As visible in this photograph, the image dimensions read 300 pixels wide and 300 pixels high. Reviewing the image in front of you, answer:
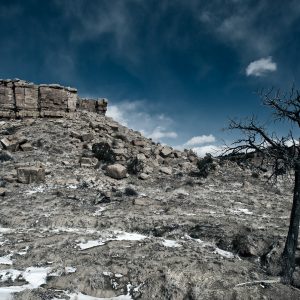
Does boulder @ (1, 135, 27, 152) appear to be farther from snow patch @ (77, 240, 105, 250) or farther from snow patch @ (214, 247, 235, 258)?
snow patch @ (214, 247, 235, 258)

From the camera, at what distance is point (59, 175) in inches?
687

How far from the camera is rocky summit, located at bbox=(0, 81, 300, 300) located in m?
7.09

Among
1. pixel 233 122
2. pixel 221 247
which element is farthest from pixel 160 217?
pixel 233 122

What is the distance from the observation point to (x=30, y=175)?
52.2 ft

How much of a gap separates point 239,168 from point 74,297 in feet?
61.9

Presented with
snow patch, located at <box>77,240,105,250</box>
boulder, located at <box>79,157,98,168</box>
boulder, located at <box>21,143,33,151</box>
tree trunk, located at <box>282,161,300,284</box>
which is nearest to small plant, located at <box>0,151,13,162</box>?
boulder, located at <box>21,143,33,151</box>

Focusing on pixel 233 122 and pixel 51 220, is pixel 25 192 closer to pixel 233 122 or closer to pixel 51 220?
pixel 51 220

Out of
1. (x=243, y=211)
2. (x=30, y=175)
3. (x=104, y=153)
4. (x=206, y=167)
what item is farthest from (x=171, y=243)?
(x=104, y=153)

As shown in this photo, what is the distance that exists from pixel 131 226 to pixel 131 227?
0.05m

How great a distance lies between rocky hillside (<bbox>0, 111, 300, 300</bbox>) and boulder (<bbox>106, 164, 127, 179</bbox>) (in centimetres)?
6

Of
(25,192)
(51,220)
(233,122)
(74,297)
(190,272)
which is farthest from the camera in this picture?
(25,192)

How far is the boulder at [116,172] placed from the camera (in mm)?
17841

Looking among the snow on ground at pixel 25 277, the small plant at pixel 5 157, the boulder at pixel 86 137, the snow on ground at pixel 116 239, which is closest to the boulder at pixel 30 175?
the small plant at pixel 5 157

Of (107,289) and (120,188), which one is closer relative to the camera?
(107,289)
